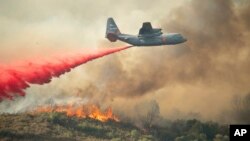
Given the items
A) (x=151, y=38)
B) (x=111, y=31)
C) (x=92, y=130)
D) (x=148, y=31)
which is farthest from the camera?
(x=92, y=130)

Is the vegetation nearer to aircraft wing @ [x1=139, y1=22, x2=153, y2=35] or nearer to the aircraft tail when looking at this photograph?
the aircraft tail

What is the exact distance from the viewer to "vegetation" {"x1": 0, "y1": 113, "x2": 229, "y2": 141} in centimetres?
10394

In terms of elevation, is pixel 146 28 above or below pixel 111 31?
below

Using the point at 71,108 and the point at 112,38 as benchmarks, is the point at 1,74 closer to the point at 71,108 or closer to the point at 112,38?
the point at 112,38

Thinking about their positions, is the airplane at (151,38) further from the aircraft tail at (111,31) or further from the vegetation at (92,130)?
the vegetation at (92,130)

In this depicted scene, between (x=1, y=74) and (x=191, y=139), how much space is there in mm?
64354

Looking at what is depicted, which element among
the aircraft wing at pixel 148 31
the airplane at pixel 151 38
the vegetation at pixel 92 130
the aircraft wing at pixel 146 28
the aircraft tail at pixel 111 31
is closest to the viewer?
the aircraft wing at pixel 146 28

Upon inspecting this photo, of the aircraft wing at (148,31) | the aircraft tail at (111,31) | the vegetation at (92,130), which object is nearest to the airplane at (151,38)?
the aircraft wing at (148,31)

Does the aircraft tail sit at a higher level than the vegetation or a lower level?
higher

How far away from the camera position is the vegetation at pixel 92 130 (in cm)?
10394

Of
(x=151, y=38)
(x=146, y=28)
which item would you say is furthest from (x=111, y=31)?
(x=151, y=38)

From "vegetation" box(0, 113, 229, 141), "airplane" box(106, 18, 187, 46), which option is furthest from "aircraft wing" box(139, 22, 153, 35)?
"vegetation" box(0, 113, 229, 141)

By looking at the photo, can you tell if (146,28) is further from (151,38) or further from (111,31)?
(111,31)

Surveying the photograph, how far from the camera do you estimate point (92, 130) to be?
114 m
